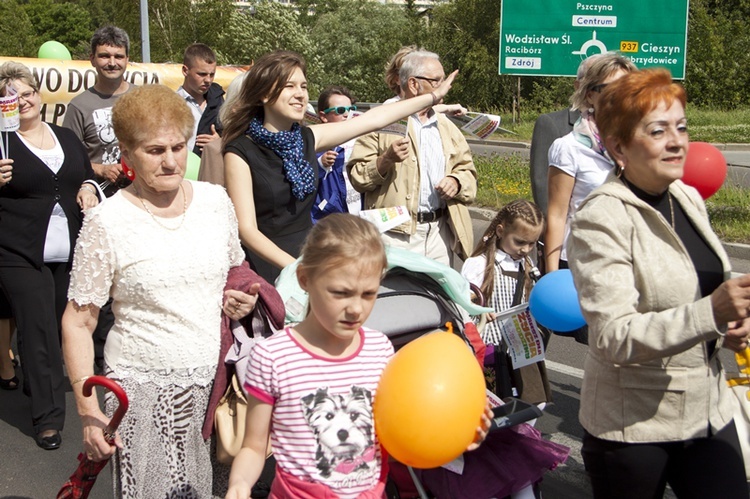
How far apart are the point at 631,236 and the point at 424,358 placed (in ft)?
2.37

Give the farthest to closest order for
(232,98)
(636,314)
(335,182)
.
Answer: (335,182) < (232,98) < (636,314)

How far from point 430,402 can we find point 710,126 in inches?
1018

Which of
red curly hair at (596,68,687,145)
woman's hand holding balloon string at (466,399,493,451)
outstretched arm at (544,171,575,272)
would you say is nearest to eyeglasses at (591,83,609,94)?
outstretched arm at (544,171,575,272)

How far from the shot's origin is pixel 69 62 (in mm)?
11578

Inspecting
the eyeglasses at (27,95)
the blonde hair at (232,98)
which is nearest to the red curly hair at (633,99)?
the blonde hair at (232,98)

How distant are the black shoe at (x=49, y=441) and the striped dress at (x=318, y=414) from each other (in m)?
3.10

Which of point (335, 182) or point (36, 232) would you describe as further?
point (335, 182)

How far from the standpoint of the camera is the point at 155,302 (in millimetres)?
2963

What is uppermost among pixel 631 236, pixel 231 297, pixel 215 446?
pixel 631 236

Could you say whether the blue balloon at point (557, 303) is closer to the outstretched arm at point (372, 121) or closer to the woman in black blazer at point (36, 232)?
the outstretched arm at point (372, 121)

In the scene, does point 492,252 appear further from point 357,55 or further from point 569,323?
point 357,55

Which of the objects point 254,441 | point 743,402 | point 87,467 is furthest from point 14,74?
point 743,402

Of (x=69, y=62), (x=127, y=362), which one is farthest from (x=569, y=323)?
(x=69, y=62)

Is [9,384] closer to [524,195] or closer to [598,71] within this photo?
[598,71]
